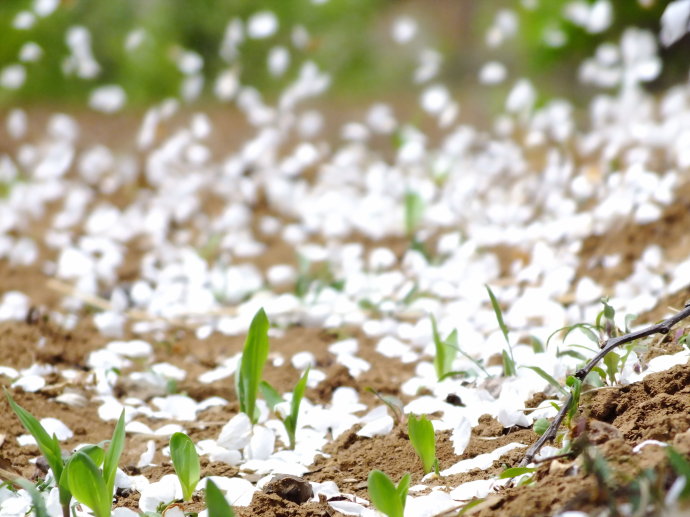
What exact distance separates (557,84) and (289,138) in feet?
4.14

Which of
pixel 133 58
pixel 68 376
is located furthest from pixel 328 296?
pixel 133 58

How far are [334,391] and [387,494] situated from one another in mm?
651

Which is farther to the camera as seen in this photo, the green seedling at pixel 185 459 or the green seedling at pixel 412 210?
the green seedling at pixel 412 210

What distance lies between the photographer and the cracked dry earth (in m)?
0.92

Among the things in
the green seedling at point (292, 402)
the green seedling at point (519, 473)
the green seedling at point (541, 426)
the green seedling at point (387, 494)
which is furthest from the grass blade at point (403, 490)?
the green seedling at point (292, 402)

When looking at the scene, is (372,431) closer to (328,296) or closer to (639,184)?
(328,296)

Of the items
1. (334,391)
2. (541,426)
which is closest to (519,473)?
(541,426)

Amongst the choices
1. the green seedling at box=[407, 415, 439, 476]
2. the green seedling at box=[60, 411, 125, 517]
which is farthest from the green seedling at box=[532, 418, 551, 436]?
the green seedling at box=[60, 411, 125, 517]

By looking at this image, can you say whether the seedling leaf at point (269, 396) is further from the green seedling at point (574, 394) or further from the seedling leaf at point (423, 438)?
the green seedling at point (574, 394)

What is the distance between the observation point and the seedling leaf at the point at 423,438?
110cm

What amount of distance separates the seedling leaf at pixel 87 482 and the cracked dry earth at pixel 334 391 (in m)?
0.13

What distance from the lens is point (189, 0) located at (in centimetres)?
409

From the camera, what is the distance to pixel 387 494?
0.95 metres

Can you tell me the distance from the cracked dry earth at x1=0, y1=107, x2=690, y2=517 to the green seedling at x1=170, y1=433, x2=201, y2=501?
4 cm
